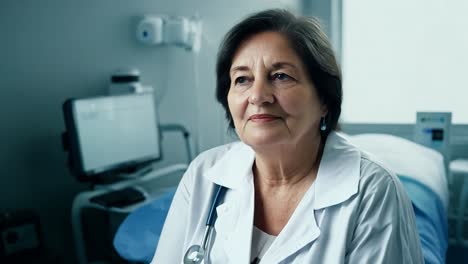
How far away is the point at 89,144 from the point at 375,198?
1.18 meters

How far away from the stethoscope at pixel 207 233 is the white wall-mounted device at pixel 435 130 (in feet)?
5.89

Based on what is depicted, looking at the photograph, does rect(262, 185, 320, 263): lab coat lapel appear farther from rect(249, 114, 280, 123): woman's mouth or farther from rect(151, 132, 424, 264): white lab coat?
rect(249, 114, 280, 123): woman's mouth

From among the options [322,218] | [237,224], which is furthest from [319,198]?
[237,224]

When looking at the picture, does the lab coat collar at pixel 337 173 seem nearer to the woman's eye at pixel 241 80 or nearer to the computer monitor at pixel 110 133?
the woman's eye at pixel 241 80

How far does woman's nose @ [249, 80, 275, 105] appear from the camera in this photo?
959 mm

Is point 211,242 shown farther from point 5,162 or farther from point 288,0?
point 288,0

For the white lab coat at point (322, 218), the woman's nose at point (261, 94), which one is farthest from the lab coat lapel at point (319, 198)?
the woman's nose at point (261, 94)

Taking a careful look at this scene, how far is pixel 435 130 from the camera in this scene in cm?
245

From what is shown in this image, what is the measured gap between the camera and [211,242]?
3.41 feet

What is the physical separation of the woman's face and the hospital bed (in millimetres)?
237

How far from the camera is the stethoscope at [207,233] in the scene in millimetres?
991

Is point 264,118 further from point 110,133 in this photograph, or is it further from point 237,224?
point 110,133

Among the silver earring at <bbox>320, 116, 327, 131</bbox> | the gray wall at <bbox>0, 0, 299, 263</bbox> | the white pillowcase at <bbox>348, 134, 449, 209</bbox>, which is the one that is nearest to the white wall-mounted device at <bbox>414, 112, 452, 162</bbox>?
the white pillowcase at <bbox>348, 134, 449, 209</bbox>

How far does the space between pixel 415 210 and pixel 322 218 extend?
68 centimetres
